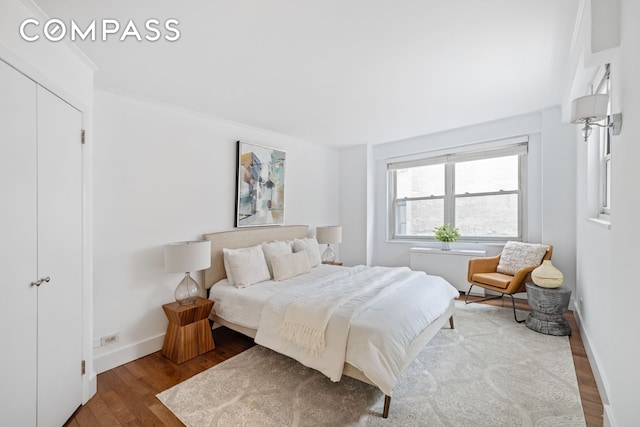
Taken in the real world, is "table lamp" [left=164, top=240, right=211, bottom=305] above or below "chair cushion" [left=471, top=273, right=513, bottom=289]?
above

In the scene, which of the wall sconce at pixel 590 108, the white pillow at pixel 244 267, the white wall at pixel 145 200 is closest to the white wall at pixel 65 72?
the white wall at pixel 145 200

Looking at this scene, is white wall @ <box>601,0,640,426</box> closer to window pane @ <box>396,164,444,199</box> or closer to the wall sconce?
the wall sconce

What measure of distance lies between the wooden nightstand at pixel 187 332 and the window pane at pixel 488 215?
409cm

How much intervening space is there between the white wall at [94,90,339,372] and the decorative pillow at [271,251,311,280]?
86 centimetres

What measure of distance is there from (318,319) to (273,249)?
1685 mm

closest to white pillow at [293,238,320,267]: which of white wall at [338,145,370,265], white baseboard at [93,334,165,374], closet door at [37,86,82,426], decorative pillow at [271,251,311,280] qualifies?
decorative pillow at [271,251,311,280]

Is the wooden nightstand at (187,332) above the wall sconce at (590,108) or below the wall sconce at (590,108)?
below

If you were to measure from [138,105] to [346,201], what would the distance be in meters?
3.67

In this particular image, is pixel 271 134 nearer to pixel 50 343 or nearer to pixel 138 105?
pixel 138 105

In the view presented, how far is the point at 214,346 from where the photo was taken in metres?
2.77

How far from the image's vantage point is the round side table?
2867 mm

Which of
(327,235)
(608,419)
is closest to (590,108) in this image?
(608,419)

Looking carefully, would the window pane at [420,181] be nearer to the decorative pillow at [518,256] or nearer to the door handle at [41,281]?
the decorative pillow at [518,256]

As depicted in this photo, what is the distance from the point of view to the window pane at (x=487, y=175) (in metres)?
4.23
